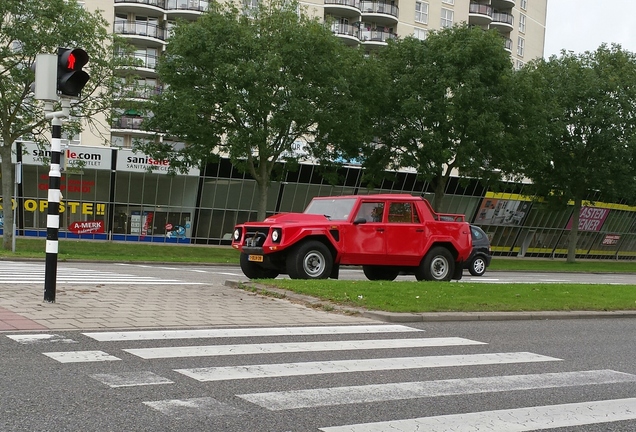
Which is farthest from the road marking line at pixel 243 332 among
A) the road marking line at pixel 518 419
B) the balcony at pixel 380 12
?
the balcony at pixel 380 12

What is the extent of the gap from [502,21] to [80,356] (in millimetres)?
69269

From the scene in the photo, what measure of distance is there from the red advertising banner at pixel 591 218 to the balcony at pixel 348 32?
2297 cm

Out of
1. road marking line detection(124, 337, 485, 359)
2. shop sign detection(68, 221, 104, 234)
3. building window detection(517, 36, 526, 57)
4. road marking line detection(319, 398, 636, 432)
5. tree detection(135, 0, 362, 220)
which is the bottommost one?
shop sign detection(68, 221, 104, 234)

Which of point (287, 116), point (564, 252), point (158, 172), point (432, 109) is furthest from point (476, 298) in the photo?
point (564, 252)

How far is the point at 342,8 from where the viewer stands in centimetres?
6144

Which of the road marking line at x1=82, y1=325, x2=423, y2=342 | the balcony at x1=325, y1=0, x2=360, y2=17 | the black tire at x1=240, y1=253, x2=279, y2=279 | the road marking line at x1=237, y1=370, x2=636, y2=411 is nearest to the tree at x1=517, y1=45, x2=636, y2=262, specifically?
the balcony at x1=325, y1=0, x2=360, y2=17

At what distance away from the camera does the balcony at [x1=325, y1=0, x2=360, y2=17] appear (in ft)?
201

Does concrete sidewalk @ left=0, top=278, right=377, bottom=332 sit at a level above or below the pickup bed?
below

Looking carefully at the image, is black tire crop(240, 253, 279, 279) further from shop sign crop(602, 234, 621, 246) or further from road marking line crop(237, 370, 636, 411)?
shop sign crop(602, 234, 621, 246)

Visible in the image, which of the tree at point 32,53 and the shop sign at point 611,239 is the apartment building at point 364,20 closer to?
the tree at point 32,53

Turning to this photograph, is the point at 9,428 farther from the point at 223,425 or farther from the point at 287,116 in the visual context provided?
the point at 287,116

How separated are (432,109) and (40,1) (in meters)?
18.6

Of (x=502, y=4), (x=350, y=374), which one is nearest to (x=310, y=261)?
(x=350, y=374)

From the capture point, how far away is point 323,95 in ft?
112
